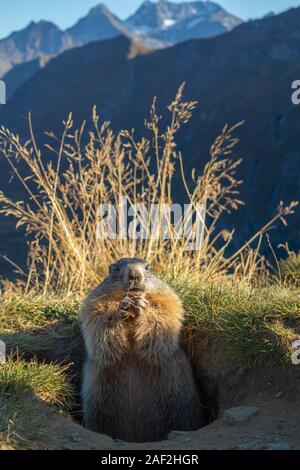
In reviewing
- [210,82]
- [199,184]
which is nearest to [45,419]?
[199,184]

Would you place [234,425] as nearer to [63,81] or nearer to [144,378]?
[144,378]

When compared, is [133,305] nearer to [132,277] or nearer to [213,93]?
[132,277]

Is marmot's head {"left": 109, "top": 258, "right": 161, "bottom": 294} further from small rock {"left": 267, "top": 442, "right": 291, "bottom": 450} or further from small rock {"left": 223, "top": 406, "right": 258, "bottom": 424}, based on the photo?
small rock {"left": 267, "top": 442, "right": 291, "bottom": 450}

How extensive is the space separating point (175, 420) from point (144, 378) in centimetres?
36

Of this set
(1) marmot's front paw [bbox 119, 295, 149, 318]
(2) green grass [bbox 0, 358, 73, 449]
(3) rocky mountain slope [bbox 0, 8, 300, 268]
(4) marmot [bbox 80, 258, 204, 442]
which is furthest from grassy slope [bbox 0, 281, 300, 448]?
(3) rocky mountain slope [bbox 0, 8, 300, 268]

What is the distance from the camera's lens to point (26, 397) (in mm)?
3498

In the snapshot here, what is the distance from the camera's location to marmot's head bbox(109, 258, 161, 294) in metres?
3.99

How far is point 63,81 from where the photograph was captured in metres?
168

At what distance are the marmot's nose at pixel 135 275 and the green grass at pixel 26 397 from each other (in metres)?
0.80

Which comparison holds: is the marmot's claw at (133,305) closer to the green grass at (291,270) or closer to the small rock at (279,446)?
the small rock at (279,446)

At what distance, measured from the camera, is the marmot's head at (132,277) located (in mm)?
3992

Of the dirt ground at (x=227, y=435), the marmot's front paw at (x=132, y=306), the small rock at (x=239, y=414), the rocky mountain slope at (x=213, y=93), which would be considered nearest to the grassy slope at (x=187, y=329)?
the dirt ground at (x=227, y=435)
